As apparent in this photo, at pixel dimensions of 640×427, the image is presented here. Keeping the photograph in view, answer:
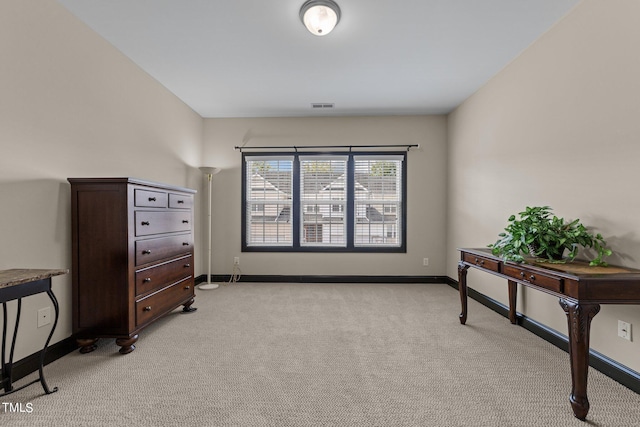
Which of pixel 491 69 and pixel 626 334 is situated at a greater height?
pixel 491 69

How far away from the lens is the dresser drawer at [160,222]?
2322 millimetres

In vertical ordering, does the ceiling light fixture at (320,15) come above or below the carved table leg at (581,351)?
above

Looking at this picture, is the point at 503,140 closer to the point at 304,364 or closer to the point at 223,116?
the point at 304,364

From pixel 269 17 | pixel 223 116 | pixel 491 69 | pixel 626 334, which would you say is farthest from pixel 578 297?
pixel 223 116

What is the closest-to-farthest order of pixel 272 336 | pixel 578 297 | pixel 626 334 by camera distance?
pixel 578 297
pixel 626 334
pixel 272 336

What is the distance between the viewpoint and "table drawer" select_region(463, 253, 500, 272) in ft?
7.47

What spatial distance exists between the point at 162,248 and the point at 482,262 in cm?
291

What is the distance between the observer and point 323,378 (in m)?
1.87

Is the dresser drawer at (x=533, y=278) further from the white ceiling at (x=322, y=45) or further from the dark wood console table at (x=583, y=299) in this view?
the white ceiling at (x=322, y=45)

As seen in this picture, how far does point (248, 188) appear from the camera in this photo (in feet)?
14.9

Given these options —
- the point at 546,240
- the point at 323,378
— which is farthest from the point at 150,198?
the point at 546,240

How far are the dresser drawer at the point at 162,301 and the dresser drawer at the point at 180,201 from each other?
0.80 m

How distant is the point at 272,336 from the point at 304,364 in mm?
566

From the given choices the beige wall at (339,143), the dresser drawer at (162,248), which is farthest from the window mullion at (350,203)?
the dresser drawer at (162,248)
